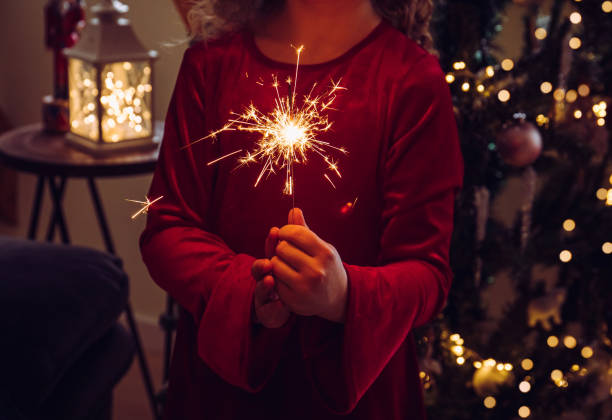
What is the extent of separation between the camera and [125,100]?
5.57ft

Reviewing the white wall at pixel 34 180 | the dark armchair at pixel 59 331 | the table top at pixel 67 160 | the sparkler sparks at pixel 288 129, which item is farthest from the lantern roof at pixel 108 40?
the sparkler sparks at pixel 288 129

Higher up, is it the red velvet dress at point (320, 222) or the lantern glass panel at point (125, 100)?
the red velvet dress at point (320, 222)

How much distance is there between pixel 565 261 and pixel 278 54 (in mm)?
914

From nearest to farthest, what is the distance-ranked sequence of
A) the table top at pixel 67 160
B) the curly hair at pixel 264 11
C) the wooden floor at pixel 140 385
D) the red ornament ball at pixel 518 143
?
1. the curly hair at pixel 264 11
2. the red ornament ball at pixel 518 143
3. the table top at pixel 67 160
4. the wooden floor at pixel 140 385

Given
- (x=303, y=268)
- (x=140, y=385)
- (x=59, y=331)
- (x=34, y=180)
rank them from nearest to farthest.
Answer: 1. (x=303, y=268)
2. (x=59, y=331)
3. (x=140, y=385)
4. (x=34, y=180)

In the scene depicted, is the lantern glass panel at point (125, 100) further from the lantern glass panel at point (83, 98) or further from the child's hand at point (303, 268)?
the child's hand at point (303, 268)

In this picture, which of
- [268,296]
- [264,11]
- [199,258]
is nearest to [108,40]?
[264,11]

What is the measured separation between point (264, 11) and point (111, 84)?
846mm

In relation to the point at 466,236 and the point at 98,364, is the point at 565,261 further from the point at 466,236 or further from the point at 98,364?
the point at 98,364

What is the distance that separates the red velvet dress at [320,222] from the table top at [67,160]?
76 cm

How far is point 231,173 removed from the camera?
869 mm

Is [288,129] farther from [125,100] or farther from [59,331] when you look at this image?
[125,100]

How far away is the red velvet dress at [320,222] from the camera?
804mm

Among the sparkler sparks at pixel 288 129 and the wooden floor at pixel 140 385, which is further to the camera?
the wooden floor at pixel 140 385
